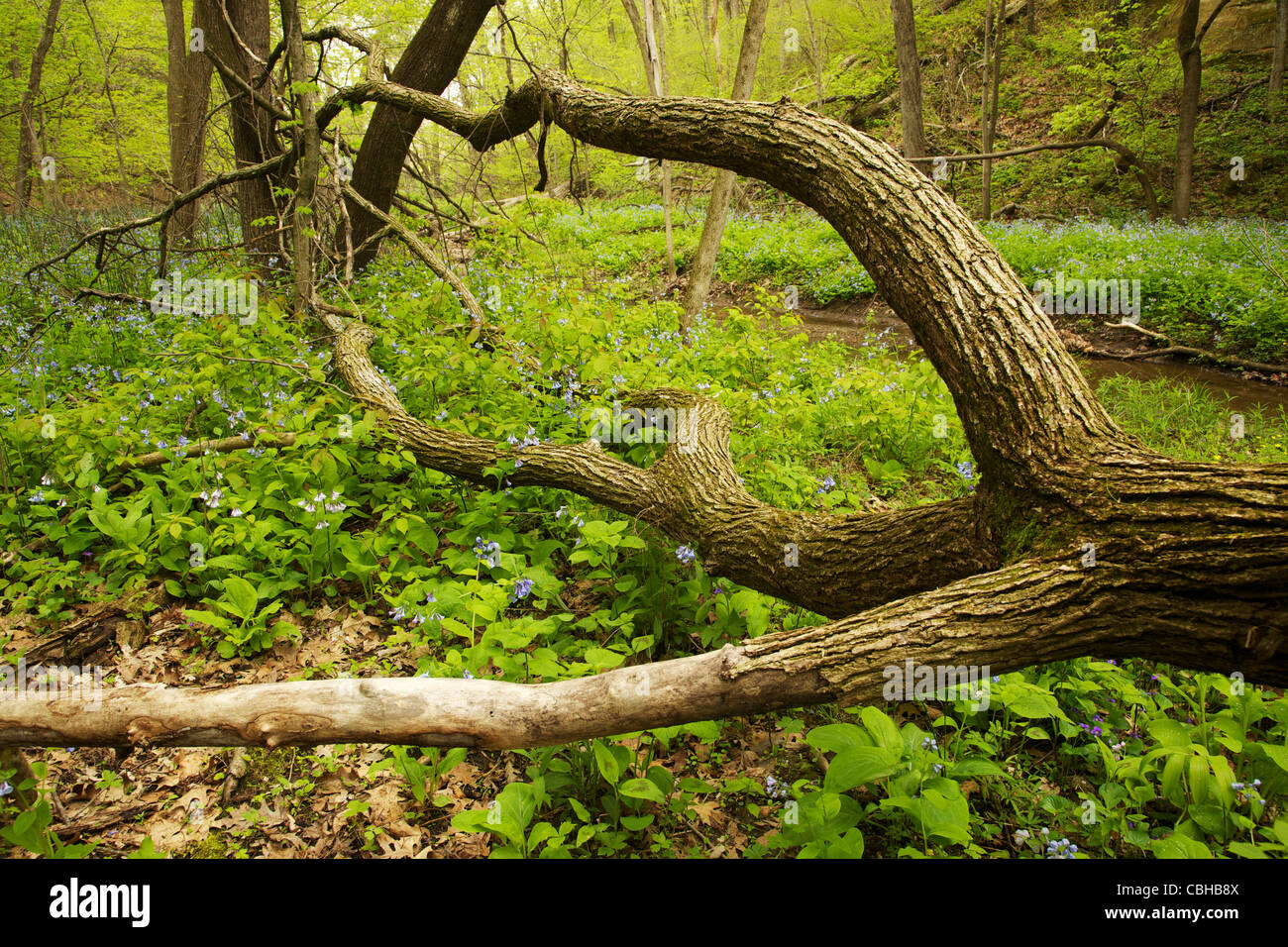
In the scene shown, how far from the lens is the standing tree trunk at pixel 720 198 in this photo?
5872 mm

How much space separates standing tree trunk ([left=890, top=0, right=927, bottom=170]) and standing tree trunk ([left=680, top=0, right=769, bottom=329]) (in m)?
5.53

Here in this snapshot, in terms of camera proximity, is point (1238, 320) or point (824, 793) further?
point (1238, 320)

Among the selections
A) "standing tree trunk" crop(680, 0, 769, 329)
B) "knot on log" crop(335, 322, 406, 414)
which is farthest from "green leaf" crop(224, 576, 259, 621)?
"standing tree trunk" crop(680, 0, 769, 329)

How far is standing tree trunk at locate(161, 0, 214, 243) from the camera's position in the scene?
6.53m

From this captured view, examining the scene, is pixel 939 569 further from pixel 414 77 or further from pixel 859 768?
pixel 414 77

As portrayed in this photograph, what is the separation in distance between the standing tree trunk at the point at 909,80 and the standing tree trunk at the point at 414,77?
749 centimetres

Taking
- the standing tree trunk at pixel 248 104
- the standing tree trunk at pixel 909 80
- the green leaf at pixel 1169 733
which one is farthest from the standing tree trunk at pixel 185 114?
the standing tree trunk at pixel 909 80

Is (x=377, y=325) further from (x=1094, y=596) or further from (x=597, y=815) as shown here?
(x=1094, y=596)

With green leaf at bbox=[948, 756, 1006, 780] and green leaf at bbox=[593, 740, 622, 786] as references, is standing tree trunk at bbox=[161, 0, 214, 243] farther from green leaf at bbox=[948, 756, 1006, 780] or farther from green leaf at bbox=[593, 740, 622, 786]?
green leaf at bbox=[948, 756, 1006, 780]

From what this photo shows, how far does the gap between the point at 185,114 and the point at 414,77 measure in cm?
388

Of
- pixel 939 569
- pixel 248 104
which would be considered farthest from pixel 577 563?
pixel 248 104

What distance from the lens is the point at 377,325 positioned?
5.39 meters

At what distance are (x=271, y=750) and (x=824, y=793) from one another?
6.42 feet

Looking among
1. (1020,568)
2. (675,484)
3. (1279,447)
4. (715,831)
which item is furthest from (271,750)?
(1279,447)
